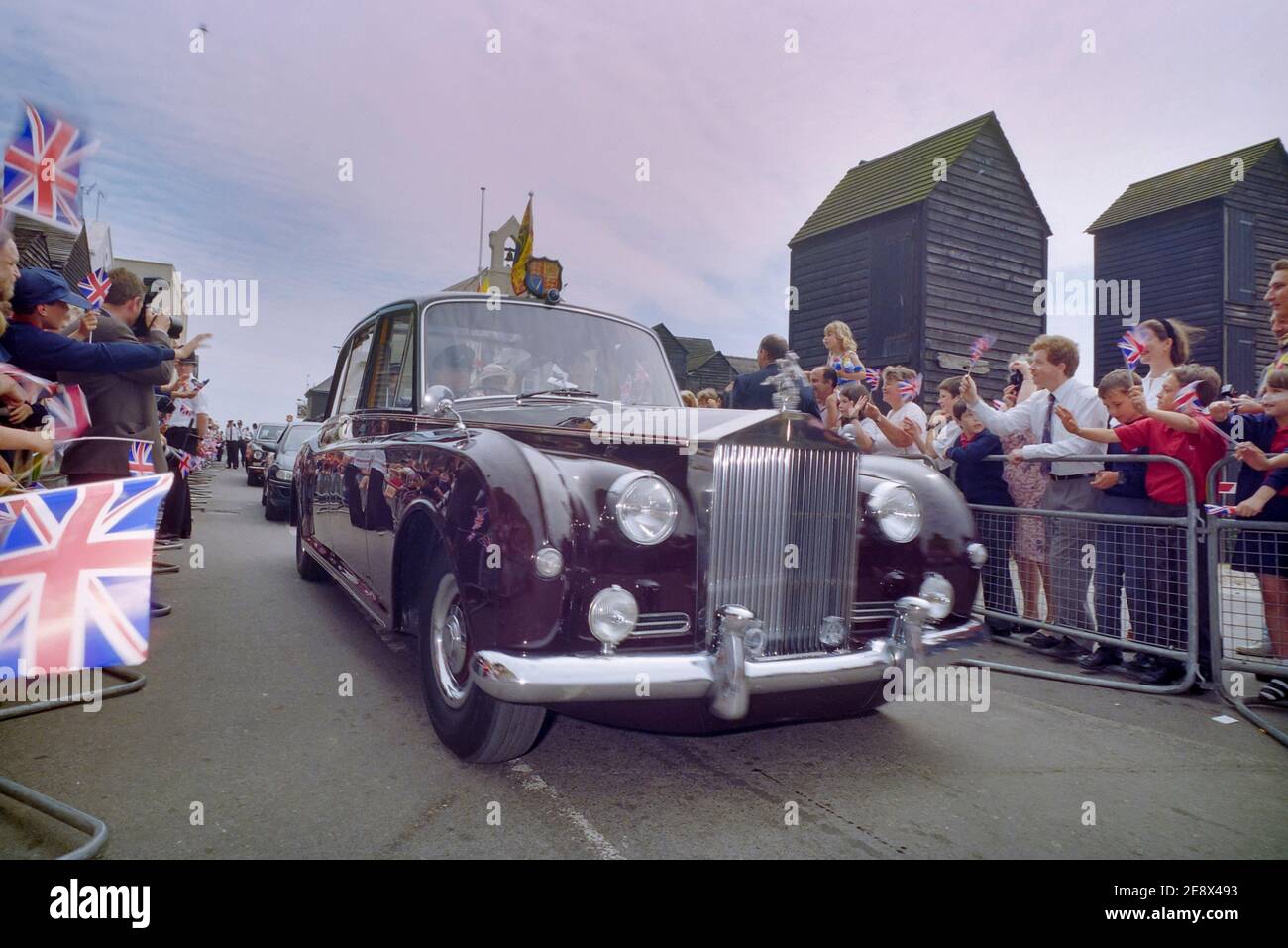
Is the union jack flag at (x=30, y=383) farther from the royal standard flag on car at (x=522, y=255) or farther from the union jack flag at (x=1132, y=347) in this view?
the union jack flag at (x=1132, y=347)

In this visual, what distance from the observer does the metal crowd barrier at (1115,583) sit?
14.0 feet

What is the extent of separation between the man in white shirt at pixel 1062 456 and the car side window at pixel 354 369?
3.73 meters

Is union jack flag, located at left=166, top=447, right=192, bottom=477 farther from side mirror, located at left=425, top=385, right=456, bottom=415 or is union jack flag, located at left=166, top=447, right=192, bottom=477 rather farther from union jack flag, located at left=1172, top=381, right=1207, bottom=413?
union jack flag, located at left=1172, top=381, right=1207, bottom=413

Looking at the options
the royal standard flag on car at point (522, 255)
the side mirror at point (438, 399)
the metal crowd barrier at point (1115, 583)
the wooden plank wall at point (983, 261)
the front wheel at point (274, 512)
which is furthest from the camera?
the wooden plank wall at point (983, 261)

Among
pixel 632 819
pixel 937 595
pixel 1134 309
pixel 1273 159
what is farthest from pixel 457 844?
pixel 1273 159

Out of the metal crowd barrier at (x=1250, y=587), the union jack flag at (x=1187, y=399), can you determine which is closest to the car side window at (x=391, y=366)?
the metal crowd barrier at (x=1250, y=587)

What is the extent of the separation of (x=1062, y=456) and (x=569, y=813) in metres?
3.89

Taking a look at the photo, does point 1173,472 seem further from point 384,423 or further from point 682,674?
point 384,423

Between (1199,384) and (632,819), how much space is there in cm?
438

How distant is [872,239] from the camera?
18.8 m

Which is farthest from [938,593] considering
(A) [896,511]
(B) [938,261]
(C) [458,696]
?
(B) [938,261]

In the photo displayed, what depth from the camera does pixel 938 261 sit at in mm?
17516

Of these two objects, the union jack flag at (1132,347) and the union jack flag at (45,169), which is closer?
the union jack flag at (45,169)
